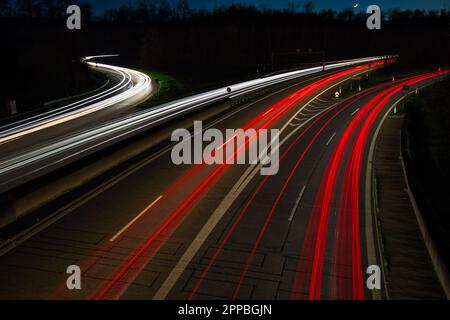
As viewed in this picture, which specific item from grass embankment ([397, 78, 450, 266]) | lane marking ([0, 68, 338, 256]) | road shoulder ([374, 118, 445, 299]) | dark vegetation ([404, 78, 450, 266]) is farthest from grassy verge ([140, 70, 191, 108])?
road shoulder ([374, 118, 445, 299])

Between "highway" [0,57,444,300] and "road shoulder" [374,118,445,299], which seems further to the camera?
"road shoulder" [374,118,445,299]

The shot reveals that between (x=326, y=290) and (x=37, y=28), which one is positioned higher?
(x=37, y=28)

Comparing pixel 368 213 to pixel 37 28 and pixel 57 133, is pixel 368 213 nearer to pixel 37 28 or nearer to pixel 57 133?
pixel 57 133

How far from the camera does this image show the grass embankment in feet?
45.9

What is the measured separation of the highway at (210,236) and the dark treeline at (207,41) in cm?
3968

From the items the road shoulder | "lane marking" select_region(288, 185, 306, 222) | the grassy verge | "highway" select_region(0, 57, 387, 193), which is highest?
the grassy verge

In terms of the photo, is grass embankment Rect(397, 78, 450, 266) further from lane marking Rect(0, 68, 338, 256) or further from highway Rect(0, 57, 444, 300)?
lane marking Rect(0, 68, 338, 256)

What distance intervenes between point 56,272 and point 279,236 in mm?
6963

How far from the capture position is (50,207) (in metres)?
15.6

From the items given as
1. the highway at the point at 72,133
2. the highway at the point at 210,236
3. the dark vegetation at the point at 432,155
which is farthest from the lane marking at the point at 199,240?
the highway at the point at 72,133

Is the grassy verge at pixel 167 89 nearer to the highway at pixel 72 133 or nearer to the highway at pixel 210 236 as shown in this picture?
the highway at pixel 72 133

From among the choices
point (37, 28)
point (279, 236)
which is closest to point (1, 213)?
point (279, 236)

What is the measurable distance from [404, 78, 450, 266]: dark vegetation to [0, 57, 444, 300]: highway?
1.98 metres

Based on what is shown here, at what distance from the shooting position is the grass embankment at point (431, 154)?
14.0 meters
